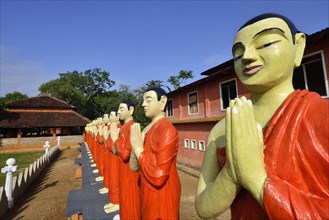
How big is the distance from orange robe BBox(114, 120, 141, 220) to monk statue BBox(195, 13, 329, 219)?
2.13 meters

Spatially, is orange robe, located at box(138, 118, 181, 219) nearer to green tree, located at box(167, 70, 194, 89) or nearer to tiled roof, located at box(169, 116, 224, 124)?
tiled roof, located at box(169, 116, 224, 124)

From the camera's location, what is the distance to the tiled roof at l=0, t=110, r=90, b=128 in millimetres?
21422

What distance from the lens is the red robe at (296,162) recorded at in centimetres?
80

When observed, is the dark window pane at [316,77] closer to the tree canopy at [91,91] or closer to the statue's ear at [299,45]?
the statue's ear at [299,45]

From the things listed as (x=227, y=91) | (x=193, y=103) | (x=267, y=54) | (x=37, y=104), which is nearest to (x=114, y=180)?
(x=267, y=54)

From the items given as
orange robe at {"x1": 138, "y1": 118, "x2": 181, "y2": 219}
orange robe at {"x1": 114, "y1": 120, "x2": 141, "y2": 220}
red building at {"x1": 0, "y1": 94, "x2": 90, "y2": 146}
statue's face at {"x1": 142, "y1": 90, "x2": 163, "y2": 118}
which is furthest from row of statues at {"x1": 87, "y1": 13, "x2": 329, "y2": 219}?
red building at {"x1": 0, "y1": 94, "x2": 90, "y2": 146}

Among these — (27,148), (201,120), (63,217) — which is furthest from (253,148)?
(27,148)

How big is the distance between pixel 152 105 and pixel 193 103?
10085 millimetres

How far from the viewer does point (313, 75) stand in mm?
6527

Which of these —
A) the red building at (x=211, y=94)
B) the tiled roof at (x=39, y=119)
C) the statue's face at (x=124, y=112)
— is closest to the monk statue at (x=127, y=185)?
the statue's face at (x=124, y=112)

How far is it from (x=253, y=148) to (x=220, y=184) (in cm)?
24

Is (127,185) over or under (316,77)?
under

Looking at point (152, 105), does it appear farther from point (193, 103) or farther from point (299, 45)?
point (193, 103)

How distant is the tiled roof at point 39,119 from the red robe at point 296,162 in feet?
81.2
